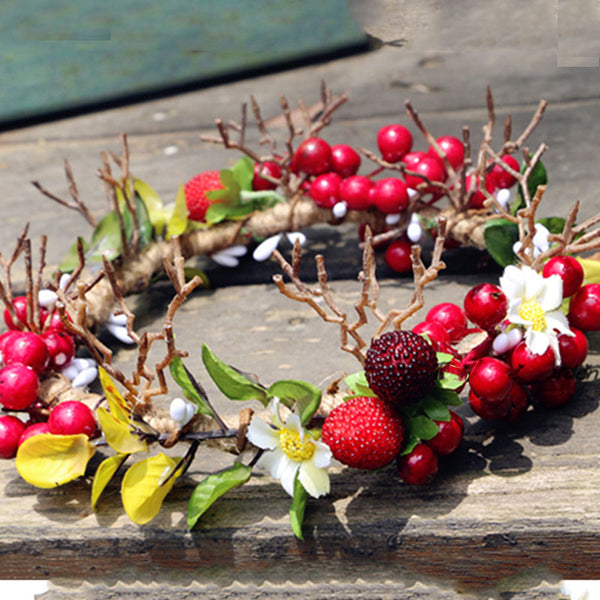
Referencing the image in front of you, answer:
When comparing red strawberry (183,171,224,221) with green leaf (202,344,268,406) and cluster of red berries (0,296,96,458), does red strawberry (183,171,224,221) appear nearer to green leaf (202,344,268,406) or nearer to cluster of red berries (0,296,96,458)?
cluster of red berries (0,296,96,458)

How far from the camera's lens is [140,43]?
1.63m

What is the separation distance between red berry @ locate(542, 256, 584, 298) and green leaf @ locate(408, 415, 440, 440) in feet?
0.55

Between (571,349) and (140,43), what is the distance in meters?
1.25

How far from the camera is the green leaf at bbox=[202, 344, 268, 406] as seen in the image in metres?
0.59

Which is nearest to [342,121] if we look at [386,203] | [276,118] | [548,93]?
[276,118]

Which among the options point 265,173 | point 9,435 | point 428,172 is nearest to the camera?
point 9,435

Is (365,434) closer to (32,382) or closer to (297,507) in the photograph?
(297,507)

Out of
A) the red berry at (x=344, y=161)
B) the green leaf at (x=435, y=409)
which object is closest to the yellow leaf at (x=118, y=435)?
the green leaf at (x=435, y=409)

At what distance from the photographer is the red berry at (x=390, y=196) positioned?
892mm

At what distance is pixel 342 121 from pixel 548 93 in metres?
0.34

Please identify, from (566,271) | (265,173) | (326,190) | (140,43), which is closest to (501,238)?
(566,271)

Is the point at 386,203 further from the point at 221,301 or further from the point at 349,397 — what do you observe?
the point at 349,397

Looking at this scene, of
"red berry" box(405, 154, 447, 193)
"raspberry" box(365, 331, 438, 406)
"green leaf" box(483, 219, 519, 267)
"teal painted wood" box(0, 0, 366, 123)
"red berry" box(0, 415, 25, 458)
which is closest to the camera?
"raspberry" box(365, 331, 438, 406)

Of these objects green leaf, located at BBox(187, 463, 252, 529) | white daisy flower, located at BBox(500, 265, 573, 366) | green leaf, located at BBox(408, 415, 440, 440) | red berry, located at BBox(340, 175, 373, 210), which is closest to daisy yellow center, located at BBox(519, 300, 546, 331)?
white daisy flower, located at BBox(500, 265, 573, 366)
